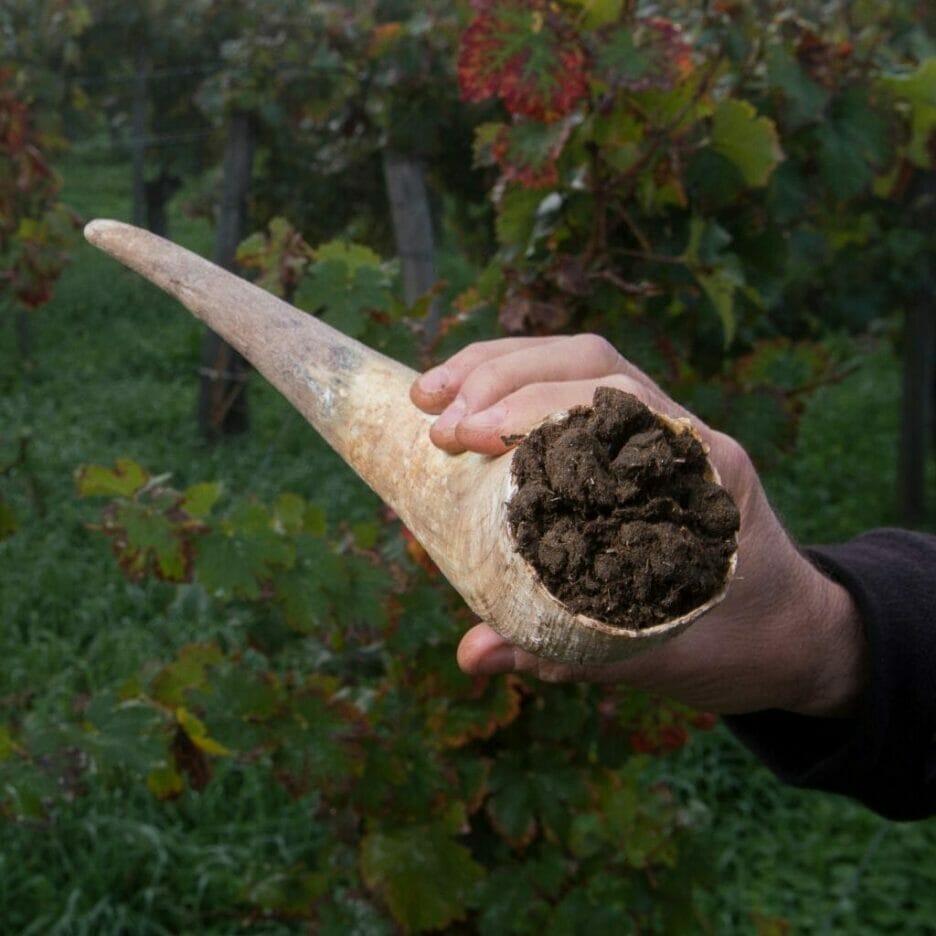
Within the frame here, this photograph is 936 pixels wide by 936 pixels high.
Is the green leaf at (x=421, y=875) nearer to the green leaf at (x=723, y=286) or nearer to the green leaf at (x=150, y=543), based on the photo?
the green leaf at (x=150, y=543)

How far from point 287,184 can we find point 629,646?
5976mm

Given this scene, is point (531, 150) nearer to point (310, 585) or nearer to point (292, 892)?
point (310, 585)

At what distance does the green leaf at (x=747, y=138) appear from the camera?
7.07 ft

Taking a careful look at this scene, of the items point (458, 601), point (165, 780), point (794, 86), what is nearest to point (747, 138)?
point (794, 86)

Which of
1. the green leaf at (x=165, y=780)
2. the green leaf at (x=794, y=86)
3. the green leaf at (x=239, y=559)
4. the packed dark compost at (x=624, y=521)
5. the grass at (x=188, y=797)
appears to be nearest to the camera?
the packed dark compost at (x=624, y=521)

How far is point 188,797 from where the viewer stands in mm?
3689

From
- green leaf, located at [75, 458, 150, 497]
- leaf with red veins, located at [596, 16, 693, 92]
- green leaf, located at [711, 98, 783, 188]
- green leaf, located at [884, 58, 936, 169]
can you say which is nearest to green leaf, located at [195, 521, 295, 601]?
green leaf, located at [75, 458, 150, 497]

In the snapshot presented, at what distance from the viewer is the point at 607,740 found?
2.27 m

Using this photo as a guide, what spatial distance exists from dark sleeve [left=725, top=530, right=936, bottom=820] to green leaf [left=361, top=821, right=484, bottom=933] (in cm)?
74

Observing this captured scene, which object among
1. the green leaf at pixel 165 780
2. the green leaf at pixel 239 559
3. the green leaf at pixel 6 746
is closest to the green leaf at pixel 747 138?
the green leaf at pixel 239 559

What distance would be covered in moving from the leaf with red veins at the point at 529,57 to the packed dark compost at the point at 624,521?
1.21m

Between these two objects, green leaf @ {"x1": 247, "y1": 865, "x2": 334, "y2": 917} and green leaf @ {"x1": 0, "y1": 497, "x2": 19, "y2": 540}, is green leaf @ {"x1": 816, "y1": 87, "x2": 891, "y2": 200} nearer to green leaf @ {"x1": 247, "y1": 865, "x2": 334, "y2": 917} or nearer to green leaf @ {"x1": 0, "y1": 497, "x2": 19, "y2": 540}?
green leaf @ {"x1": 247, "y1": 865, "x2": 334, "y2": 917}

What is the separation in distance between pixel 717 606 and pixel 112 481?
4.05ft

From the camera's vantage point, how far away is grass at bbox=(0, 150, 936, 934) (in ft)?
10.9
